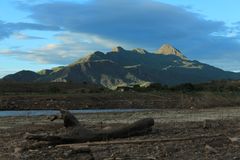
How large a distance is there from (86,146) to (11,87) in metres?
105

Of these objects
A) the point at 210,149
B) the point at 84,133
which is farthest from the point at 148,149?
the point at 84,133

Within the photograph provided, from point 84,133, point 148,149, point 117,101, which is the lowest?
point 148,149

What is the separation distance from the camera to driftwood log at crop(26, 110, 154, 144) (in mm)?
19453

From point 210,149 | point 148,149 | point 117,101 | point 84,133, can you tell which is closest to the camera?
point 210,149

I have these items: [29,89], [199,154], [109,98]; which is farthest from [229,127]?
[29,89]

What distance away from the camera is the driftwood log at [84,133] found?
19.5m

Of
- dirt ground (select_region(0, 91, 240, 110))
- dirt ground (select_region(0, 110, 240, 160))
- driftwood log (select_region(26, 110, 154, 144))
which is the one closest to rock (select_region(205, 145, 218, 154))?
dirt ground (select_region(0, 110, 240, 160))

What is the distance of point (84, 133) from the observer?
2012 centimetres

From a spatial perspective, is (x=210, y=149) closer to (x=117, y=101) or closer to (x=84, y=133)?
(x=84, y=133)

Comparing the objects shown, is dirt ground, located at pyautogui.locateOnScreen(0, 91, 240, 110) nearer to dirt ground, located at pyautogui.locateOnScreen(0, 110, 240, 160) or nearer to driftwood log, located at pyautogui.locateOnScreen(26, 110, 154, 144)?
driftwood log, located at pyautogui.locateOnScreen(26, 110, 154, 144)

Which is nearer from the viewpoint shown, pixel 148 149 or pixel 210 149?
pixel 210 149

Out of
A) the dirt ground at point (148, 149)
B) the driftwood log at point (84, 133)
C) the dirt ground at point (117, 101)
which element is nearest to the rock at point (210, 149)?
the dirt ground at point (148, 149)

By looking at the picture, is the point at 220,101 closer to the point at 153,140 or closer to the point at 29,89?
the point at 29,89

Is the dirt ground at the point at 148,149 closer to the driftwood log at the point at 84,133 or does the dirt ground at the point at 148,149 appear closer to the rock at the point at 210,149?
the rock at the point at 210,149
